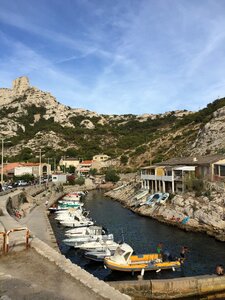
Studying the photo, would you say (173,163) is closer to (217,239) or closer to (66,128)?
(217,239)

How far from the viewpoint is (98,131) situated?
17075 cm

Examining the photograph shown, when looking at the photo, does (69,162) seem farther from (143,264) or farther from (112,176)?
(143,264)

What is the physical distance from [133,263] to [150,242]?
9.87 metres

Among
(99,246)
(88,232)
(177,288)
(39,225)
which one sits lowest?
(177,288)

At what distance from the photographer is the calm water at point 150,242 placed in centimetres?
2681

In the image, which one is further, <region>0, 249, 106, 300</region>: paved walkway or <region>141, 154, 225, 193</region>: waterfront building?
<region>141, 154, 225, 193</region>: waterfront building

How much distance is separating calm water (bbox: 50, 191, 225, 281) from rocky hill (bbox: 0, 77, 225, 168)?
121 feet

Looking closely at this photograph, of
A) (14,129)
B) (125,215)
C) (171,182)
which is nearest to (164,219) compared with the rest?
(125,215)

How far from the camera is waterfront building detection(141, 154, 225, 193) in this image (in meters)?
51.5

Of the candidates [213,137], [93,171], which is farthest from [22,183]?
[213,137]

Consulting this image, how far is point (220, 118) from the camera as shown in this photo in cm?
8881

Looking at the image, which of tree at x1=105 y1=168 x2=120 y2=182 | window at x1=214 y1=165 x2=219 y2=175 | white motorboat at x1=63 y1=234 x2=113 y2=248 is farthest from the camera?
tree at x1=105 y1=168 x2=120 y2=182

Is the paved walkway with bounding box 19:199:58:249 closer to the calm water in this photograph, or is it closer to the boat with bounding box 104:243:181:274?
the calm water

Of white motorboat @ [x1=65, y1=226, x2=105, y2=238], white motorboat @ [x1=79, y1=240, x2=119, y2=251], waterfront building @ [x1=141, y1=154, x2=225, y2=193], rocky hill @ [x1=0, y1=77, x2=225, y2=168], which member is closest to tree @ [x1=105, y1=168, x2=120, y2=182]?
rocky hill @ [x1=0, y1=77, x2=225, y2=168]
